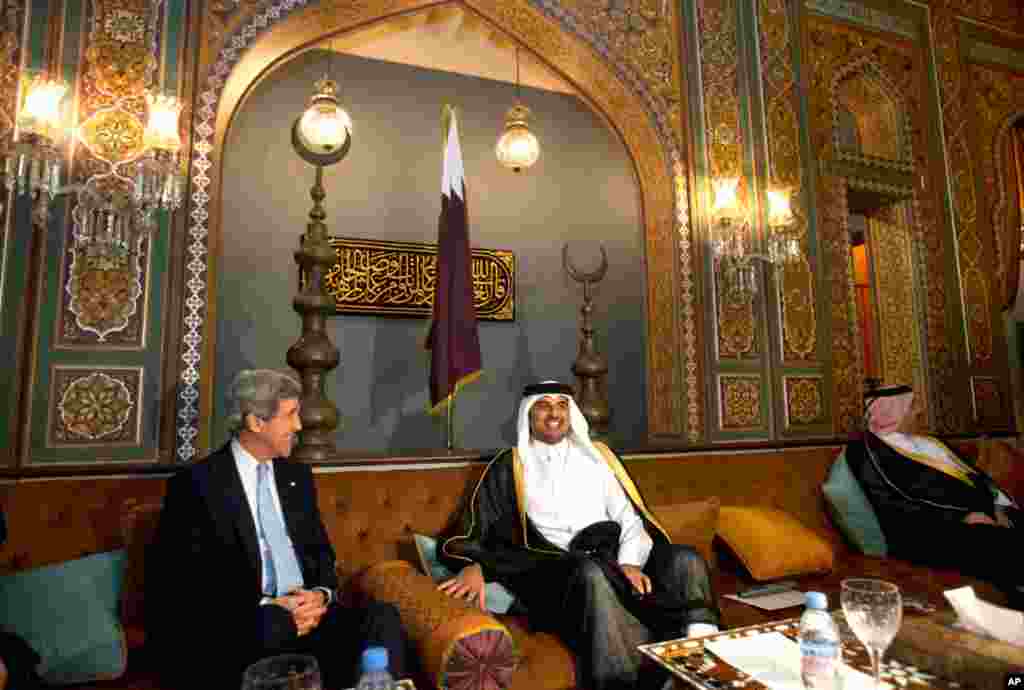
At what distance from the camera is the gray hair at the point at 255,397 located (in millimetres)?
1785

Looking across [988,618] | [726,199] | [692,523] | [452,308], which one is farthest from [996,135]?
[988,618]

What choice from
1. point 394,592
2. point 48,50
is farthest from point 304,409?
point 48,50

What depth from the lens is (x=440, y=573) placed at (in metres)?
2.20

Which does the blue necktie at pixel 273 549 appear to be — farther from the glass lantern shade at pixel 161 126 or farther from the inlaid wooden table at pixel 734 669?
the glass lantern shade at pixel 161 126

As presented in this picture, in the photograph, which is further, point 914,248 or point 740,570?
point 914,248

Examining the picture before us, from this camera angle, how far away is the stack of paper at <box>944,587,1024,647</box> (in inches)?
50.8

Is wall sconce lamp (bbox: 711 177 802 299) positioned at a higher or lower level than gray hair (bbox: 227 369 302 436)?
higher

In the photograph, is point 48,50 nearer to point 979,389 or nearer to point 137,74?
point 137,74

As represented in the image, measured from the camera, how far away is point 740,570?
2727 mm

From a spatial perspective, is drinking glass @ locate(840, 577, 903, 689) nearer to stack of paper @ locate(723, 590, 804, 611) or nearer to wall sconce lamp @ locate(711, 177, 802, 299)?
stack of paper @ locate(723, 590, 804, 611)

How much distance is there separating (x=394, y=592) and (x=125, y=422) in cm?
145

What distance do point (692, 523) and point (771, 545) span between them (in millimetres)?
389

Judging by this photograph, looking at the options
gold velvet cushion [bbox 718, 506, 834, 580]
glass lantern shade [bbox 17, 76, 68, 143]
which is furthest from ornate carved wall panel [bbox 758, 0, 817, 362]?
glass lantern shade [bbox 17, 76, 68, 143]

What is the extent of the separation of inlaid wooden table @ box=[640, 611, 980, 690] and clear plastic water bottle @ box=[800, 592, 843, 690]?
10 cm
